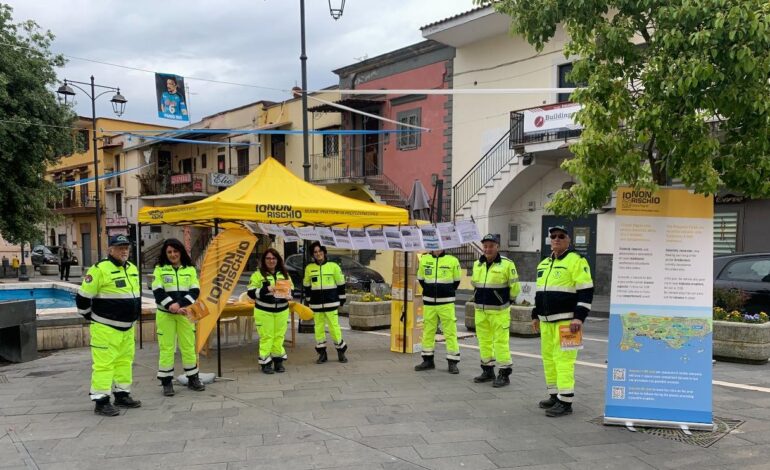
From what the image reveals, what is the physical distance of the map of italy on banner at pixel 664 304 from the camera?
5.00 metres

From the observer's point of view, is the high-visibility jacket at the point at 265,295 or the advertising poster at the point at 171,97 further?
the advertising poster at the point at 171,97

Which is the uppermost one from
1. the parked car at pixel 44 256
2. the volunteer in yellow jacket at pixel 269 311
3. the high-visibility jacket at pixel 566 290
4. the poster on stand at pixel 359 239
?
the poster on stand at pixel 359 239

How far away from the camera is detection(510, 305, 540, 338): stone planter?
10008 millimetres

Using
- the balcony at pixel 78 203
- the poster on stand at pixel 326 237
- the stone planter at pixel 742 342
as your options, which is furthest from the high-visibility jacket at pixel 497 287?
the balcony at pixel 78 203

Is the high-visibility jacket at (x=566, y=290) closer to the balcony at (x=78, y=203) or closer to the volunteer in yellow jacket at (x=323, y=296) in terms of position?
the volunteer in yellow jacket at (x=323, y=296)

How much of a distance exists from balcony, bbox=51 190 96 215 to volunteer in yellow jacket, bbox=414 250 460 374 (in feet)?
131

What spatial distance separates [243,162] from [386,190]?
1250cm

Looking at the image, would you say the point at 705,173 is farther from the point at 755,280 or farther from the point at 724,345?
the point at 755,280

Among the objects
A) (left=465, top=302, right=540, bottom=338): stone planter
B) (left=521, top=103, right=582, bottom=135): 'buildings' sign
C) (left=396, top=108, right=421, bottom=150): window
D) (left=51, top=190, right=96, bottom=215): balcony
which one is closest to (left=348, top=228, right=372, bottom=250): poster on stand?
(left=465, top=302, right=540, bottom=338): stone planter

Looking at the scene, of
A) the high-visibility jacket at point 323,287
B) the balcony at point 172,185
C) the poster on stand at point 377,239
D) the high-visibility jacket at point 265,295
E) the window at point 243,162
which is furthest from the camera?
the balcony at point 172,185

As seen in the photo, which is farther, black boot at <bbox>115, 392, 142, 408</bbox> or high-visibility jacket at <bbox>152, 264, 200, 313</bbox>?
high-visibility jacket at <bbox>152, 264, 200, 313</bbox>

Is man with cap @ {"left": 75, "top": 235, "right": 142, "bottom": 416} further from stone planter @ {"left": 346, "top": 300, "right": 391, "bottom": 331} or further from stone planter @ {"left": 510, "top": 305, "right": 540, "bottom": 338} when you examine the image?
stone planter @ {"left": 510, "top": 305, "right": 540, "bottom": 338}

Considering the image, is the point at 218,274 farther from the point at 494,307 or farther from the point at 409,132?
the point at 409,132

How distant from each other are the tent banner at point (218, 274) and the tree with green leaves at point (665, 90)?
13.3ft
